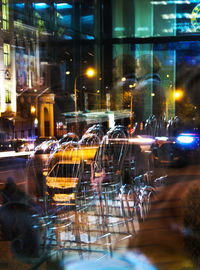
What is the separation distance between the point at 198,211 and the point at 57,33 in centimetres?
309

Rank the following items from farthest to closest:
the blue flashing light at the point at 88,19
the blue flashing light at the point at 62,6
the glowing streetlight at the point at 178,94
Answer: the blue flashing light at the point at 88,19, the blue flashing light at the point at 62,6, the glowing streetlight at the point at 178,94

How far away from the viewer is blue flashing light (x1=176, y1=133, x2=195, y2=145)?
4042 millimetres

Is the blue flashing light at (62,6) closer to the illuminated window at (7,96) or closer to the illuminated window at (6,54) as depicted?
the illuminated window at (6,54)

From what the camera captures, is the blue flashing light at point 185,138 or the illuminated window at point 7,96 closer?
the illuminated window at point 7,96

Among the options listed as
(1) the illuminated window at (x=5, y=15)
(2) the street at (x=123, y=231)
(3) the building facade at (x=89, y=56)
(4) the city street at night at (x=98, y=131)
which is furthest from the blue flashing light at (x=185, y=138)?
(1) the illuminated window at (x=5, y=15)

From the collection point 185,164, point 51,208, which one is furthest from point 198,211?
point 185,164

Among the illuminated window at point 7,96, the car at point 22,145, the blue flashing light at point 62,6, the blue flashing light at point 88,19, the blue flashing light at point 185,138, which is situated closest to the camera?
the illuminated window at point 7,96

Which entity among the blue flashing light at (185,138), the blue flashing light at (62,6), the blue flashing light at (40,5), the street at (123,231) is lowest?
the street at (123,231)

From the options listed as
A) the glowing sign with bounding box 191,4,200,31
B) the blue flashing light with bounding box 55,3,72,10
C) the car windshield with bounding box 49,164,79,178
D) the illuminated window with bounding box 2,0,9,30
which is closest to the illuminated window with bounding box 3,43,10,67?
the illuminated window with bounding box 2,0,9,30

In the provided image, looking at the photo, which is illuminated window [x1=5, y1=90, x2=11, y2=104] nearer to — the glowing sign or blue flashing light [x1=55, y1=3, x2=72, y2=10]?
blue flashing light [x1=55, y1=3, x2=72, y2=10]

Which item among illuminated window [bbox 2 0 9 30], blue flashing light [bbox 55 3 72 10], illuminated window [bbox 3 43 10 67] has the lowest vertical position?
illuminated window [bbox 3 43 10 67]

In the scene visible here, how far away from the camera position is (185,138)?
4.27 meters

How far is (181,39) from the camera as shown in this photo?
325 centimetres

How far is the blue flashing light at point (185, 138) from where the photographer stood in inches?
159
